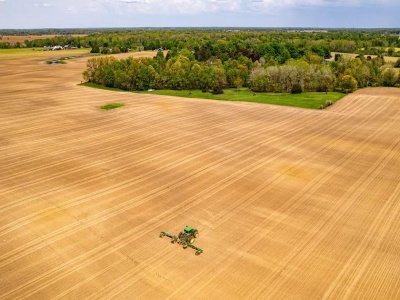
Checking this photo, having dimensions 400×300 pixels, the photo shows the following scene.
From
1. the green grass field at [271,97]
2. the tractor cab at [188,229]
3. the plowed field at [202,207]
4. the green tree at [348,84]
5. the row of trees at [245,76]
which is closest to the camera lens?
the plowed field at [202,207]

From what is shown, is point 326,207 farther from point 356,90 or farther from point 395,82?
point 395,82

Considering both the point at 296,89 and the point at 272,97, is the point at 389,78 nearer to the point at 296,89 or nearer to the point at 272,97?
the point at 296,89

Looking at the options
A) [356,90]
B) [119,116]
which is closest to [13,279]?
[119,116]

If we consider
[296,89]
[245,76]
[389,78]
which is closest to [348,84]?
[296,89]

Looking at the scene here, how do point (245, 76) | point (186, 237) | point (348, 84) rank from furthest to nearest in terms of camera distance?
point (245, 76) → point (348, 84) → point (186, 237)

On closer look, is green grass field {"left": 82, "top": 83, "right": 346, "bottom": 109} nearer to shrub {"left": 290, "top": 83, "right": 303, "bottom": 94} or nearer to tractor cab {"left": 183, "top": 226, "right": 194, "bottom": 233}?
shrub {"left": 290, "top": 83, "right": 303, "bottom": 94}

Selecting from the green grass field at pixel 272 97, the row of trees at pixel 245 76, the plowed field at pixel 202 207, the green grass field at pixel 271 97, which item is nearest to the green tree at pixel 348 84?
the row of trees at pixel 245 76

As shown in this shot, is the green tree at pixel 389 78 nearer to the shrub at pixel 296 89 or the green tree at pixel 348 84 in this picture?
the green tree at pixel 348 84
